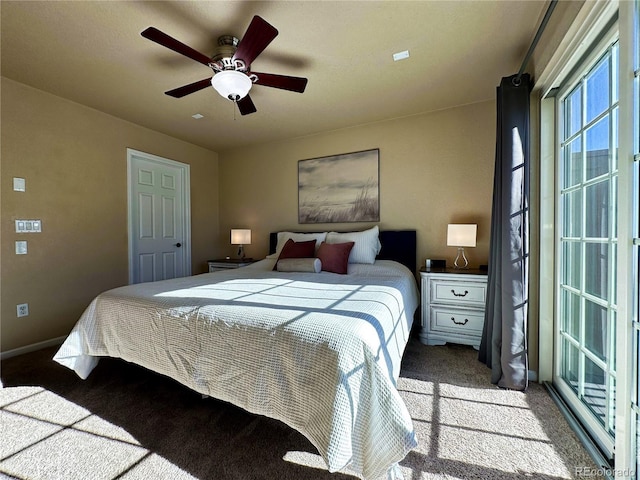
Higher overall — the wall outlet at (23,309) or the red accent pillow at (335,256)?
the red accent pillow at (335,256)

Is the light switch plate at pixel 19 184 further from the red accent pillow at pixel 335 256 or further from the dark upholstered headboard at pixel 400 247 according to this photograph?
the dark upholstered headboard at pixel 400 247

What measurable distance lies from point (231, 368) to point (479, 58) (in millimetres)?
2832

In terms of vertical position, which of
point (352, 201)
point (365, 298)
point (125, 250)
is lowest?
point (365, 298)

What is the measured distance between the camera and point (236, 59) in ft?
5.90

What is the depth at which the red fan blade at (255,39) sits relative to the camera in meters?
1.53

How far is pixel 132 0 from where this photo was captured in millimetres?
1677

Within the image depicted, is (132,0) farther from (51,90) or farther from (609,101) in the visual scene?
(609,101)

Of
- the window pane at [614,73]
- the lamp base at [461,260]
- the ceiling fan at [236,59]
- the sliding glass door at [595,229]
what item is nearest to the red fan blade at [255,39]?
the ceiling fan at [236,59]

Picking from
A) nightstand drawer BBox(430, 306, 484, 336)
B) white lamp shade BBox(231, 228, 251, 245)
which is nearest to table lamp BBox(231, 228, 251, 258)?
white lamp shade BBox(231, 228, 251, 245)

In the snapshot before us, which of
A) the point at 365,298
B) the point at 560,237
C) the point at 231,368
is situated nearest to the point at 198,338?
the point at 231,368

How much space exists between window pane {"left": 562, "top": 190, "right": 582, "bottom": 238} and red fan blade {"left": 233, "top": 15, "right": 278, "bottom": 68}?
203cm

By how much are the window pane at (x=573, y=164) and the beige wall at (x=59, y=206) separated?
432 centimetres

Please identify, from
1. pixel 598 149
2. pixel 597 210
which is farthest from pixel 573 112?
pixel 597 210

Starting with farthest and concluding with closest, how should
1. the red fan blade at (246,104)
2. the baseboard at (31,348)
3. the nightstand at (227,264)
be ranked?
the nightstand at (227,264) < the baseboard at (31,348) < the red fan blade at (246,104)
